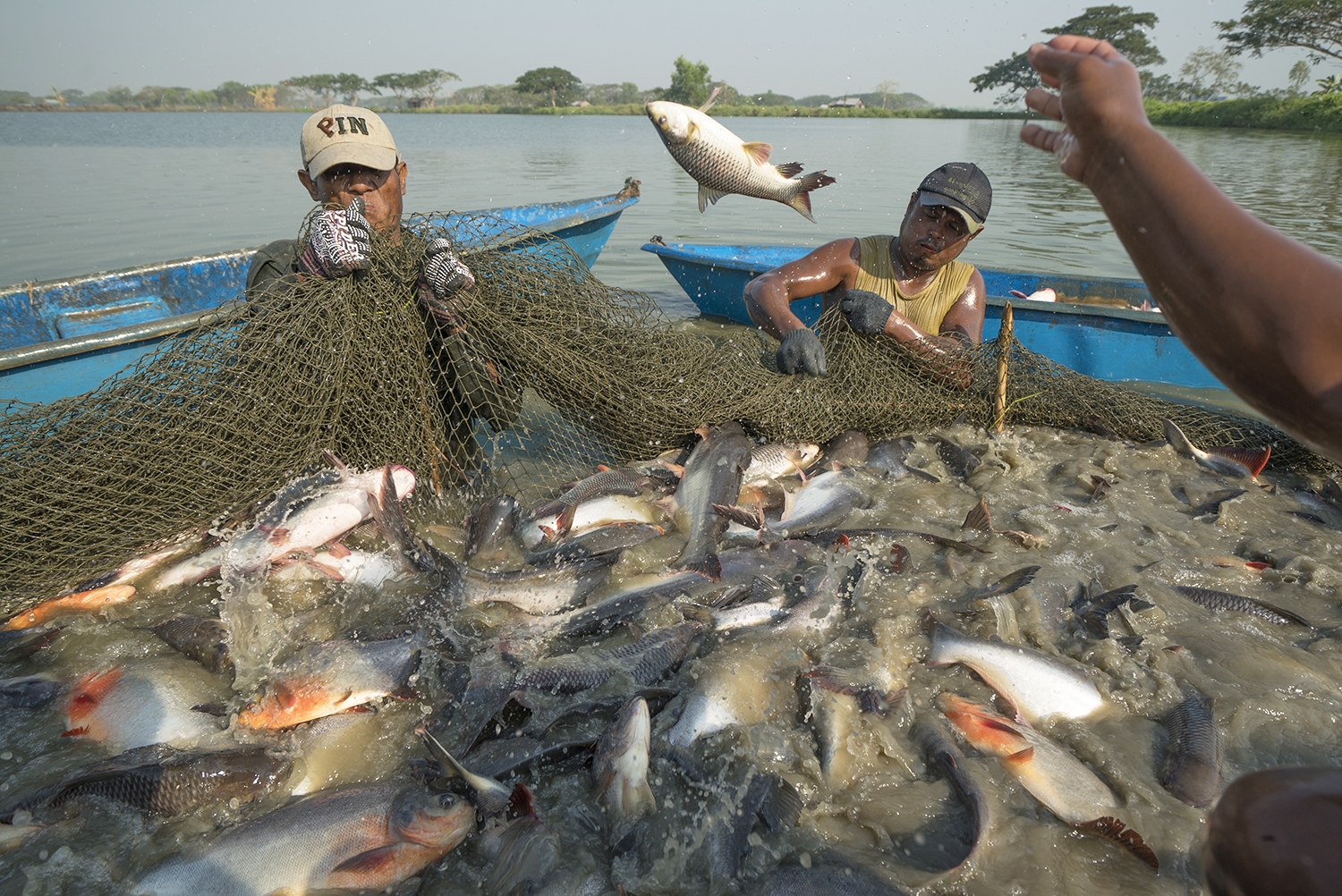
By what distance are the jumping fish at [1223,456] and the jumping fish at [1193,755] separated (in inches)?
97.2

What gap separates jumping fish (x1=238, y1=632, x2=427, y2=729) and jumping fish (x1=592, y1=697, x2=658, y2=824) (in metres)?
0.86

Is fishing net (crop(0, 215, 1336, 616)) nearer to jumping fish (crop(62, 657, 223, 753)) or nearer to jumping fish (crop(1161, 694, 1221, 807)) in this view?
jumping fish (crop(62, 657, 223, 753))

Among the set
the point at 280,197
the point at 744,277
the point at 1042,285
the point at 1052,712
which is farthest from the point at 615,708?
the point at 280,197

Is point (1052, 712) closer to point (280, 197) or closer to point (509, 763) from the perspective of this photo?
point (509, 763)

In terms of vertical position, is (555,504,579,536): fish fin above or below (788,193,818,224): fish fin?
below

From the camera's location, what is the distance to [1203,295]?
113 centimetres

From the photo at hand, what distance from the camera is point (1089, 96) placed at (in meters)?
1.31

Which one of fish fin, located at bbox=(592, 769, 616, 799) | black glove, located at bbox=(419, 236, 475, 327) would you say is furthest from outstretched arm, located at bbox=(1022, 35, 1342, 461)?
black glove, located at bbox=(419, 236, 475, 327)

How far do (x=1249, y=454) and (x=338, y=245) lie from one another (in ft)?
17.4

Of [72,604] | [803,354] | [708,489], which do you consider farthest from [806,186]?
[72,604]

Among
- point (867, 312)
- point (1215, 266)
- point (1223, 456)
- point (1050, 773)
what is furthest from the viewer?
point (867, 312)

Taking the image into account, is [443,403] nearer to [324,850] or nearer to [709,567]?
[709,567]

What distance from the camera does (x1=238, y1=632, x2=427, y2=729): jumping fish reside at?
8.02ft

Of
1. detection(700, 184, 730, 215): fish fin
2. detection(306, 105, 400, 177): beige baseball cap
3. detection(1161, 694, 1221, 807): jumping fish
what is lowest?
detection(1161, 694, 1221, 807): jumping fish
